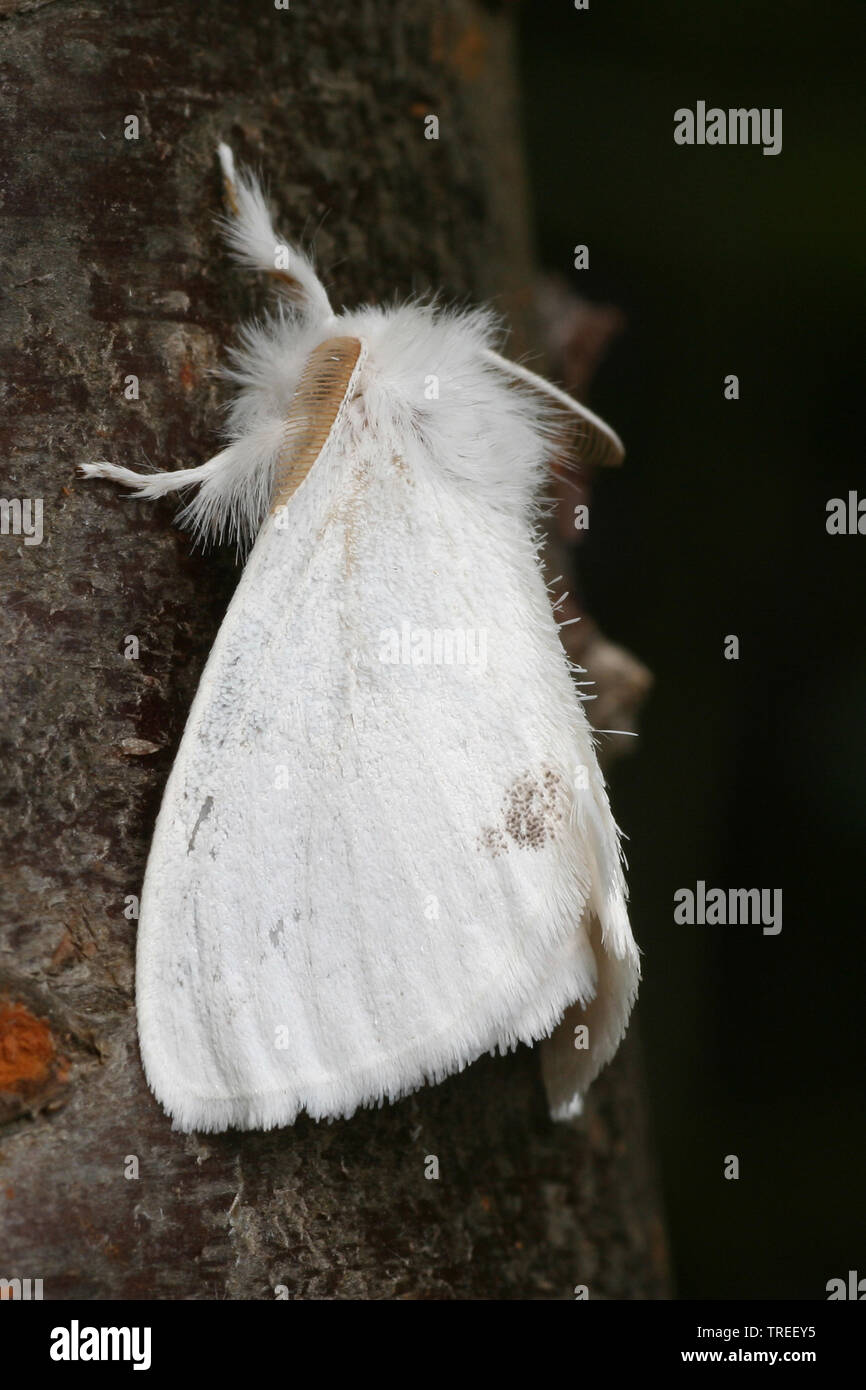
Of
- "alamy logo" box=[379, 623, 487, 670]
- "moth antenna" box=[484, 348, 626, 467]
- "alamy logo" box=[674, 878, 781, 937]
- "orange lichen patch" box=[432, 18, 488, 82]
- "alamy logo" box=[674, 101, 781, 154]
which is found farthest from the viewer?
"alamy logo" box=[674, 878, 781, 937]

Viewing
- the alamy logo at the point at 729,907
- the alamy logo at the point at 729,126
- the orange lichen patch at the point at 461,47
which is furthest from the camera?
the alamy logo at the point at 729,907

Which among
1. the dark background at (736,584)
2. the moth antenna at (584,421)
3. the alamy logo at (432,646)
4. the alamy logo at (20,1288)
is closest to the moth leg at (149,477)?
the alamy logo at (432,646)

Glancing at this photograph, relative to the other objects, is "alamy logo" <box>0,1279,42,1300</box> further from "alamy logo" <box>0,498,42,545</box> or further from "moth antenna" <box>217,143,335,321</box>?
"moth antenna" <box>217,143,335,321</box>

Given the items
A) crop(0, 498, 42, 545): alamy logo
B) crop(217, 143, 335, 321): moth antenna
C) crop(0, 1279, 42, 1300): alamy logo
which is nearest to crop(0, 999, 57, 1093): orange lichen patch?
crop(0, 1279, 42, 1300): alamy logo

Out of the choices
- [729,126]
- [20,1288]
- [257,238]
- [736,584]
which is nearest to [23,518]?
[257,238]

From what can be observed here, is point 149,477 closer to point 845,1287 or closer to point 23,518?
point 23,518
